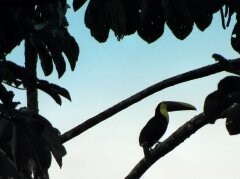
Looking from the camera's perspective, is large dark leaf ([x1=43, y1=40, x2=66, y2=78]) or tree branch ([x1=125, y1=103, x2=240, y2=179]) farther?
large dark leaf ([x1=43, y1=40, x2=66, y2=78])

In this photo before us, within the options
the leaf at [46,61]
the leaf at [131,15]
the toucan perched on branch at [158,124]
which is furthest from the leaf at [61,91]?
the toucan perched on branch at [158,124]

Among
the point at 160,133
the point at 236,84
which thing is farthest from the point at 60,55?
the point at 160,133

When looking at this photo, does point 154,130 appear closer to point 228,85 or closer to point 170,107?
point 170,107

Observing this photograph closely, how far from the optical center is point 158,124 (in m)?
6.49

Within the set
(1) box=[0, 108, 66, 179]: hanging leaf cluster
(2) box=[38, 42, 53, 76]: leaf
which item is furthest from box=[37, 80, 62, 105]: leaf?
(2) box=[38, 42, 53, 76]: leaf

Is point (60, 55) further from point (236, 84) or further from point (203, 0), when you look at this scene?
point (236, 84)

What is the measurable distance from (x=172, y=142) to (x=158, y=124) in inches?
151

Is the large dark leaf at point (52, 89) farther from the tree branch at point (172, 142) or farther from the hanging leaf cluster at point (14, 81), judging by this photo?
the tree branch at point (172, 142)

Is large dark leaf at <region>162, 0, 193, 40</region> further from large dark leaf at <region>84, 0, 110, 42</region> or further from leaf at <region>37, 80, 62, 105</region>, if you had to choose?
leaf at <region>37, 80, 62, 105</region>

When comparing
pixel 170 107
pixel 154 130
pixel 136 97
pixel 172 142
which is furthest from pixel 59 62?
pixel 170 107

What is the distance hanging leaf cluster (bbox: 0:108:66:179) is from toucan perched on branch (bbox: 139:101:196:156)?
2.90 m

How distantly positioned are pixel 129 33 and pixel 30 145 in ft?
2.58

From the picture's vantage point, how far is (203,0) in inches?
105

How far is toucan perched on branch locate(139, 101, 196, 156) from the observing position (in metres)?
5.92
